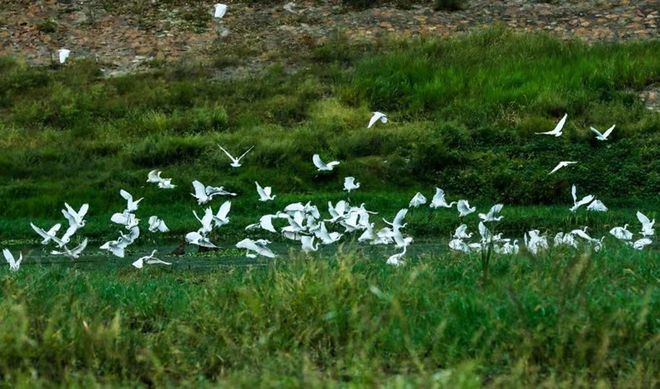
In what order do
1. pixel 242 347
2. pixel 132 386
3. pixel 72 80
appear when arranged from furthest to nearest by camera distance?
pixel 72 80
pixel 242 347
pixel 132 386

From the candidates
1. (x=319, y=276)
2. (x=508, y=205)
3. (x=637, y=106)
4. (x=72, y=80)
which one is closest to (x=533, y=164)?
(x=508, y=205)

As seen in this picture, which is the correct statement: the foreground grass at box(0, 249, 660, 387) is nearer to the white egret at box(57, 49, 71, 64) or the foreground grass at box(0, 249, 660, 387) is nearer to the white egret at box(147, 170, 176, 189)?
the white egret at box(147, 170, 176, 189)

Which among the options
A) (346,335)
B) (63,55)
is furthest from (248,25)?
(346,335)

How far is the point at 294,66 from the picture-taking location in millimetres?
20203

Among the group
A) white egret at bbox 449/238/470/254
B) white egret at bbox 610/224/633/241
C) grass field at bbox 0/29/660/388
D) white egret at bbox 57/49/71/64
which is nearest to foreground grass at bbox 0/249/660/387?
grass field at bbox 0/29/660/388

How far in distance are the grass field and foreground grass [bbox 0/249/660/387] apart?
14mm

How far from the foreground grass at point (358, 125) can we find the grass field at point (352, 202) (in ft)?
0.14

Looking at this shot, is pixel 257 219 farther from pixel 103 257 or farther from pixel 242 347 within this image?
pixel 242 347

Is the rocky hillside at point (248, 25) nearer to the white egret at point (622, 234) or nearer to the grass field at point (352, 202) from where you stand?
the grass field at point (352, 202)

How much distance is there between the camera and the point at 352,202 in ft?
46.4

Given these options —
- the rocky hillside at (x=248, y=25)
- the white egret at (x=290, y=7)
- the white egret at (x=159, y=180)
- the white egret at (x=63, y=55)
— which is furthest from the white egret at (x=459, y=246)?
the white egret at (x=290, y=7)

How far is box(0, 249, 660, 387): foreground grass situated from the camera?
419 centimetres

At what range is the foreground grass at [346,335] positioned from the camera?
419cm

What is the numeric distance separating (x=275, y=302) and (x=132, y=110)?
45.2ft
